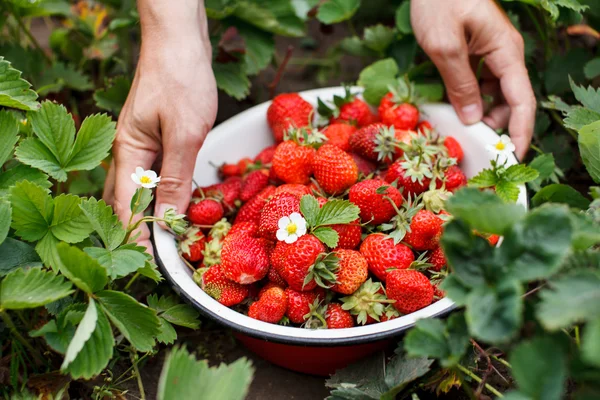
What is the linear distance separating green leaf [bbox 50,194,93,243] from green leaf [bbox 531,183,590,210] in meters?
0.89

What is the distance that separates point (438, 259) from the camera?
108 cm

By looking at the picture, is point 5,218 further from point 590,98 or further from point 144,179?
point 590,98

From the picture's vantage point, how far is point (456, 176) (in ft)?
3.93

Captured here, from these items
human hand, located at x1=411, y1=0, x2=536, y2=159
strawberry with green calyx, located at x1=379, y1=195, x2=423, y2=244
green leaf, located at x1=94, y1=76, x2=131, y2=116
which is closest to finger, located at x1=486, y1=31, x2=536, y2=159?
human hand, located at x1=411, y1=0, x2=536, y2=159

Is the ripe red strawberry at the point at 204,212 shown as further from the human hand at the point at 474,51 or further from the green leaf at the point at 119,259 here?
the human hand at the point at 474,51

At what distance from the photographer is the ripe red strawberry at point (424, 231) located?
105cm

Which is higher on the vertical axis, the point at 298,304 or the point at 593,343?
the point at 593,343

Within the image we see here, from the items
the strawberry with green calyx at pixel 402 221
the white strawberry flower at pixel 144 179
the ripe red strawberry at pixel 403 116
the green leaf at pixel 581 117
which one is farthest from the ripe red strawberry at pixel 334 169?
the green leaf at pixel 581 117

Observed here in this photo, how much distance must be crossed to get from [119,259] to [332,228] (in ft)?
1.23

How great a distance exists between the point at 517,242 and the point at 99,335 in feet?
2.02

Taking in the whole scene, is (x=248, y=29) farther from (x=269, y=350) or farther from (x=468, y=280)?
(x=468, y=280)

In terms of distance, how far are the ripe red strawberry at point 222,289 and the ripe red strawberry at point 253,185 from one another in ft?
0.72

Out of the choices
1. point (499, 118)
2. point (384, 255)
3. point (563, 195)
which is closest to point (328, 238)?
point (384, 255)

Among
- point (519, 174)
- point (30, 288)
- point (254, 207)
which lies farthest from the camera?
point (254, 207)
